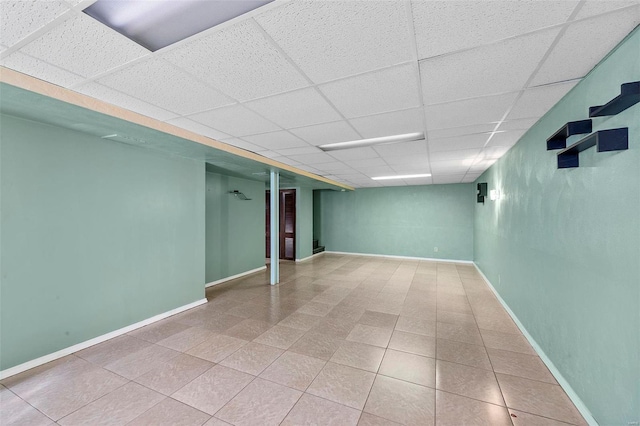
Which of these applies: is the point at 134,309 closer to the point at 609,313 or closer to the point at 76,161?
the point at 76,161

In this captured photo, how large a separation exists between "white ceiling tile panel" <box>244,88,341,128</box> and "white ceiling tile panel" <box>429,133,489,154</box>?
1.78 m

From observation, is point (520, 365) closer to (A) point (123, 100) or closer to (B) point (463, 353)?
(B) point (463, 353)

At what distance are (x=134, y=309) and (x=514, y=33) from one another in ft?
15.9

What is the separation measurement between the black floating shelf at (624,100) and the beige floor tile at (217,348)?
3.73 metres

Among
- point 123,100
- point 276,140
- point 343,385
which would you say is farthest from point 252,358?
point 123,100

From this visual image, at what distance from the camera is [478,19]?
4.23 feet

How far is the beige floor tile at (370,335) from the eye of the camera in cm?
300

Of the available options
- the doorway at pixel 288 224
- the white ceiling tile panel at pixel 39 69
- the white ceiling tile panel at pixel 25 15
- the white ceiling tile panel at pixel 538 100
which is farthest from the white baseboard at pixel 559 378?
the doorway at pixel 288 224

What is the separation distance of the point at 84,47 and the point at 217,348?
298 centimetres

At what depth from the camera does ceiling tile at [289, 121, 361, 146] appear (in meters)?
2.89

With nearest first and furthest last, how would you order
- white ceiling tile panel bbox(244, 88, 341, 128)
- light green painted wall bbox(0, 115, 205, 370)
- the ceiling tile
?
white ceiling tile panel bbox(244, 88, 341, 128), light green painted wall bbox(0, 115, 205, 370), the ceiling tile

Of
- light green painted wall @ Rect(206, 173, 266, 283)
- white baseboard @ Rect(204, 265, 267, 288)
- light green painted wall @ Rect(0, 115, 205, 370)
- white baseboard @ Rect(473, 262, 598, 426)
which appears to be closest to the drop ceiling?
light green painted wall @ Rect(0, 115, 205, 370)

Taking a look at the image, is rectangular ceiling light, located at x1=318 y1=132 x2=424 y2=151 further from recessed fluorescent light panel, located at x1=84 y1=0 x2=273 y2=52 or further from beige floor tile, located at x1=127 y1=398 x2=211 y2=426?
beige floor tile, located at x1=127 y1=398 x2=211 y2=426

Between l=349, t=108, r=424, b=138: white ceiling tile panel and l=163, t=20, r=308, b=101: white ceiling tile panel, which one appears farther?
l=349, t=108, r=424, b=138: white ceiling tile panel
